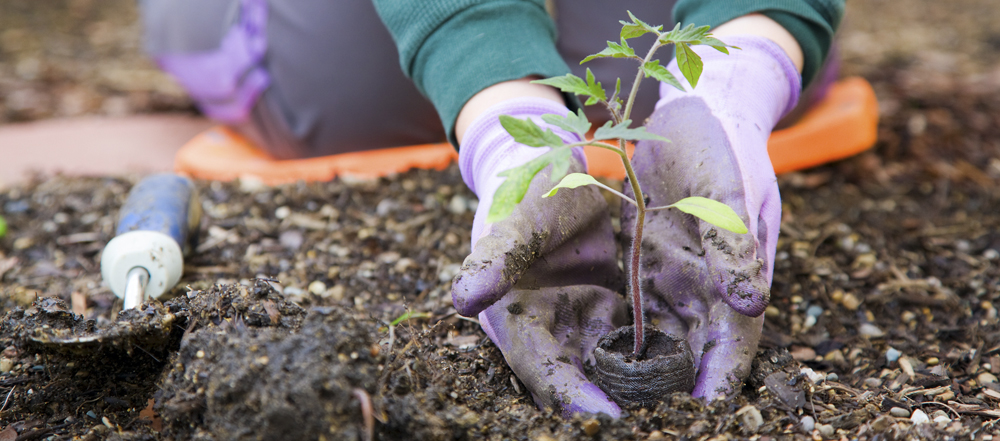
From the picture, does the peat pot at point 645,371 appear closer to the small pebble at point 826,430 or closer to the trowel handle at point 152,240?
the small pebble at point 826,430

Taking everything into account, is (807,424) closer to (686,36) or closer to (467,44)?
(686,36)

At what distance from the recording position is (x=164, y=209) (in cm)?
147

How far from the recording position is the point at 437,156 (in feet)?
7.04

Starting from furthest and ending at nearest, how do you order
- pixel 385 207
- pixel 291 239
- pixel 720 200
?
pixel 385 207 → pixel 291 239 → pixel 720 200

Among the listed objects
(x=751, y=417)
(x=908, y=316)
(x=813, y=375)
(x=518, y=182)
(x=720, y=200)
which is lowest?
(x=908, y=316)

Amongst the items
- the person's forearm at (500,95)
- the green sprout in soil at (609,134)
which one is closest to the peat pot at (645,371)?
the green sprout in soil at (609,134)

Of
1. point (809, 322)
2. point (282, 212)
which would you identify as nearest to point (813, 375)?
point (809, 322)

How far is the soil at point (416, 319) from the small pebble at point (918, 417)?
0.02m

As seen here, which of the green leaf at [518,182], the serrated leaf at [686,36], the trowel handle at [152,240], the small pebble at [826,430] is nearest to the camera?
the green leaf at [518,182]

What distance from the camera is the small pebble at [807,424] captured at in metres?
0.98

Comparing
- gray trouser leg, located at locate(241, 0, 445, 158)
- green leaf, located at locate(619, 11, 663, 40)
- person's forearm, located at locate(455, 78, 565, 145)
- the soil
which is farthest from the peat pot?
gray trouser leg, located at locate(241, 0, 445, 158)

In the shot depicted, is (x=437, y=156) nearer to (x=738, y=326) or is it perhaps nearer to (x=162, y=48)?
(x=162, y=48)

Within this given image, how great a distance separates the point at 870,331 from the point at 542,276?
0.73m

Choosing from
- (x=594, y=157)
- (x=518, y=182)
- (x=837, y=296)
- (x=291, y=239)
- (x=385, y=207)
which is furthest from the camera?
(x=594, y=157)
